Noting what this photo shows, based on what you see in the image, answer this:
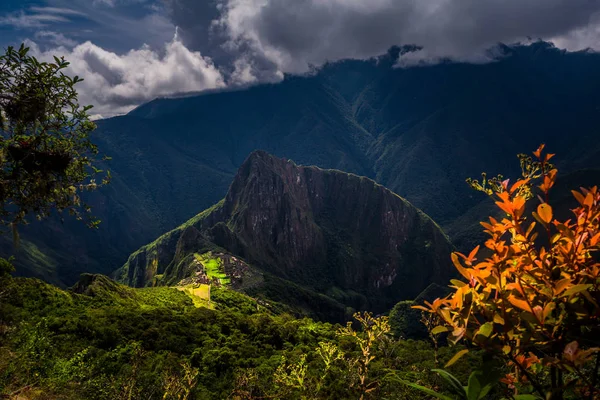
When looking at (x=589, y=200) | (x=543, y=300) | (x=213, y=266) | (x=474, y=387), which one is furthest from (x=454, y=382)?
(x=213, y=266)

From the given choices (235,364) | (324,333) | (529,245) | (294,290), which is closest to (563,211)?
(294,290)

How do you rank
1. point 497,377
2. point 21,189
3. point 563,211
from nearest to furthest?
point 497,377 → point 21,189 → point 563,211

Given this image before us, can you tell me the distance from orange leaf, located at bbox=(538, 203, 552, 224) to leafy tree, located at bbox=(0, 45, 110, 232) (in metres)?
10.5

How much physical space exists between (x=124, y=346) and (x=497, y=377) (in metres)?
35.0

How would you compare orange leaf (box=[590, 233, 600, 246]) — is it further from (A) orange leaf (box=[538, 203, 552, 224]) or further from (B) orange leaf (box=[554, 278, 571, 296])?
(B) orange leaf (box=[554, 278, 571, 296])

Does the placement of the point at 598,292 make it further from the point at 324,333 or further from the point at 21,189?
the point at 324,333

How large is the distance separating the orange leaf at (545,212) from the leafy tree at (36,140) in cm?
1050

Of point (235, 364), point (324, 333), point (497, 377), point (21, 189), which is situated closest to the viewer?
point (497, 377)

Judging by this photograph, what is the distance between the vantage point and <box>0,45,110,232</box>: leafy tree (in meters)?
8.56

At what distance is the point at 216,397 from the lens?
25.5 metres

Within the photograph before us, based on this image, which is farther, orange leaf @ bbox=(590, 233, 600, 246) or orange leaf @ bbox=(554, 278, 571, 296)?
orange leaf @ bbox=(590, 233, 600, 246)

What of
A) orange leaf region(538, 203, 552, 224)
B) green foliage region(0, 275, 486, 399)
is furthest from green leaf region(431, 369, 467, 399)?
green foliage region(0, 275, 486, 399)

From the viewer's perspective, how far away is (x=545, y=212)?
6.66ft

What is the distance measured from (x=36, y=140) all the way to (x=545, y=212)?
10803 mm
